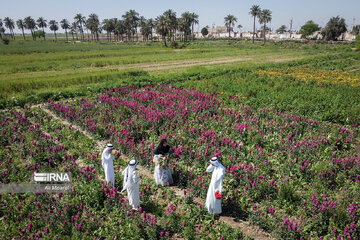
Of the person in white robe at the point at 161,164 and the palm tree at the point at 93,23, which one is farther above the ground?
the palm tree at the point at 93,23

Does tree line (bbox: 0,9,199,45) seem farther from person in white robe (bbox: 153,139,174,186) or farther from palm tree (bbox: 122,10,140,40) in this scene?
person in white robe (bbox: 153,139,174,186)

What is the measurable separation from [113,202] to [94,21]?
141600 mm

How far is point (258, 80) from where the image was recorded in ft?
65.0

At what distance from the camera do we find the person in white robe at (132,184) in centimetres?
535

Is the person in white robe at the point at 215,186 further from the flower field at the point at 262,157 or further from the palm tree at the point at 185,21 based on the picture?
the palm tree at the point at 185,21

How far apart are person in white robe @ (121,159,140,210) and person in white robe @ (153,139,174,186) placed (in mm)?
1048

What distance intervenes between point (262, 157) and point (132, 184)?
4.38 m

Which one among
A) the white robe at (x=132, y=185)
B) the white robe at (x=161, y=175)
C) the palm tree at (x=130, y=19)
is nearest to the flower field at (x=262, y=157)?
the white robe at (x=161, y=175)

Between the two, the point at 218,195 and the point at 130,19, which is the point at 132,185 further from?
the point at 130,19

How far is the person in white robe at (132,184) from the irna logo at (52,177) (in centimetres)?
239

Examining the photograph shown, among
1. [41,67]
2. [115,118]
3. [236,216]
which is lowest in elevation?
[236,216]

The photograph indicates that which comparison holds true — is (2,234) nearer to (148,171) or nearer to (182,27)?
(148,171)

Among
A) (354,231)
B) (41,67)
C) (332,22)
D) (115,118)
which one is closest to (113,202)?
(354,231)

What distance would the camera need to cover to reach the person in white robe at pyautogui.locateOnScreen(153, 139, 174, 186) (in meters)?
6.37
